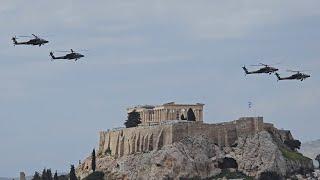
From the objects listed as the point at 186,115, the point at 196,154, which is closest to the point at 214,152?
the point at 196,154

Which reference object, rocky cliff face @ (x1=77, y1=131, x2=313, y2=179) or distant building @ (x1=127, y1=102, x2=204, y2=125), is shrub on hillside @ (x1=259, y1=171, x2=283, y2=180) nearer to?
rocky cliff face @ (x1=77, y1=131, x2=313, y2=179)

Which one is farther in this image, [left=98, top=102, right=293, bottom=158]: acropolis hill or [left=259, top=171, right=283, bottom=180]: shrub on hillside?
[left=98, top=102, right=293, bottom=158]: acropolis hill

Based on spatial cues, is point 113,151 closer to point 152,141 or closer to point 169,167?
point 152,141

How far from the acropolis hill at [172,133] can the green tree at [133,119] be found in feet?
9.17

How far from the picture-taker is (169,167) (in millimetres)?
145625

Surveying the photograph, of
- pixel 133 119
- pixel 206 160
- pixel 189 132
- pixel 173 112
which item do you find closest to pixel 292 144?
pixel 206 160

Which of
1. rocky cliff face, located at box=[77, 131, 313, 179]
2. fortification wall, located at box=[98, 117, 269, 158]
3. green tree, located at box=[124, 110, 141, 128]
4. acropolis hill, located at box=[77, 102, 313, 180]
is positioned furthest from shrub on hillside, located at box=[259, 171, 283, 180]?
green tree, located at box=[124, 110, 141, 128]

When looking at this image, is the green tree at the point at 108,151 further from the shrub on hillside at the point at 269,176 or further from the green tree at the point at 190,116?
the shrub on hillside at the point at 269,176

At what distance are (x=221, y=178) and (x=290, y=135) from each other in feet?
93.6

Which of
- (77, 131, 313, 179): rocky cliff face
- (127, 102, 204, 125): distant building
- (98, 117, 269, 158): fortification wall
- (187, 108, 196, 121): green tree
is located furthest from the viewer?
(127, 102, 204, 125): distant building

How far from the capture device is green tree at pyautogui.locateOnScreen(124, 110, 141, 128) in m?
173

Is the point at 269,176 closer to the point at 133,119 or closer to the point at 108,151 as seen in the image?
the point at 108,151

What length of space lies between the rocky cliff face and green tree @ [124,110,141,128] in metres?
18.9

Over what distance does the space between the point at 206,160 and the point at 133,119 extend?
3091 centimetres
